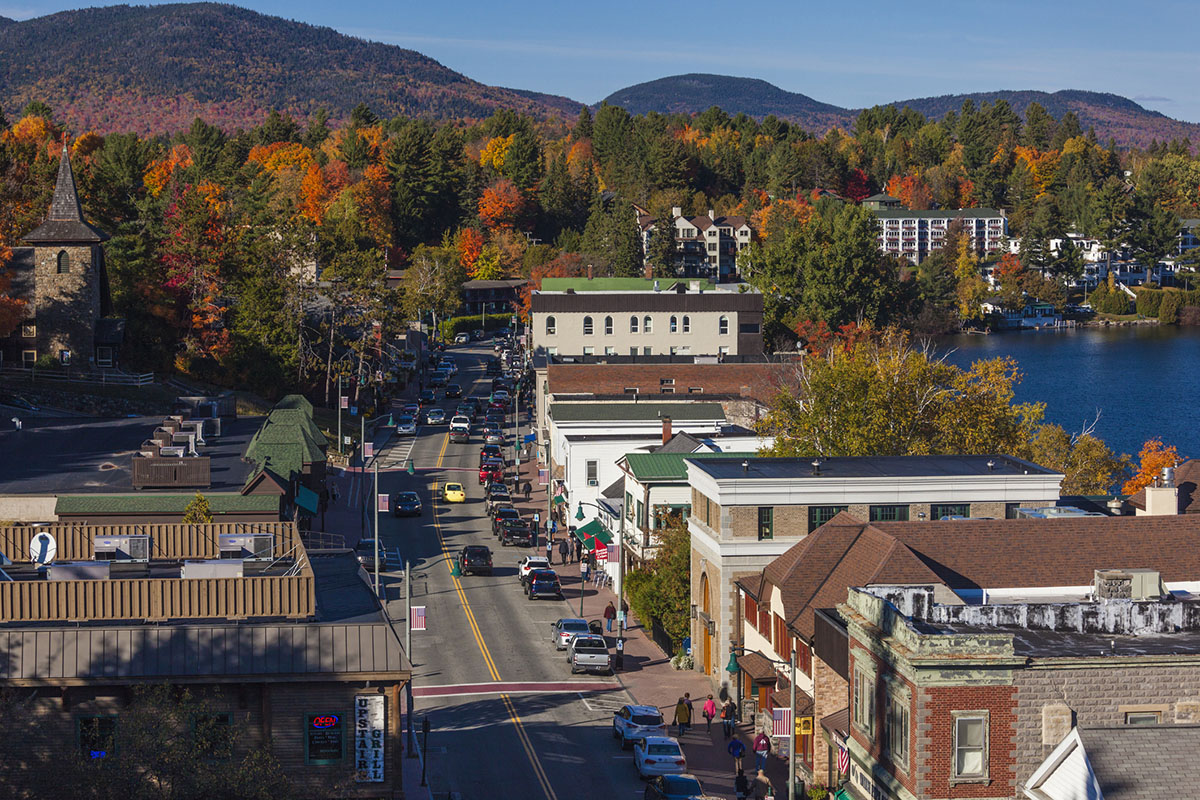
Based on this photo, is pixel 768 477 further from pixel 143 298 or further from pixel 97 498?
pixel 143 298

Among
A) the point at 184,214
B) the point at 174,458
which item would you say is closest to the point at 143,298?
the point at 184,214

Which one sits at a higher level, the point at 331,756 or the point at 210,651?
the point at 210,651

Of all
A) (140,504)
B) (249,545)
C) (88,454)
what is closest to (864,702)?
(249,545)

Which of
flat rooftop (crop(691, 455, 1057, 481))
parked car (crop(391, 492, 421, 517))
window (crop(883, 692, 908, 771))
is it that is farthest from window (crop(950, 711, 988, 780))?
parked car (crop(391, 492, 421, 517))

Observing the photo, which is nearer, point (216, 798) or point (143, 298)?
point (216, 798)

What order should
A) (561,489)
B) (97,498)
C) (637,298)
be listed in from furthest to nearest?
(637,298)
(561,489)
(97,498)

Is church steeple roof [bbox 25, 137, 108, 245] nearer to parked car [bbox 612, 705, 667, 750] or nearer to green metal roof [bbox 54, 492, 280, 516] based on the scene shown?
green metal roof [bbox 54, 492, 280, 516]
